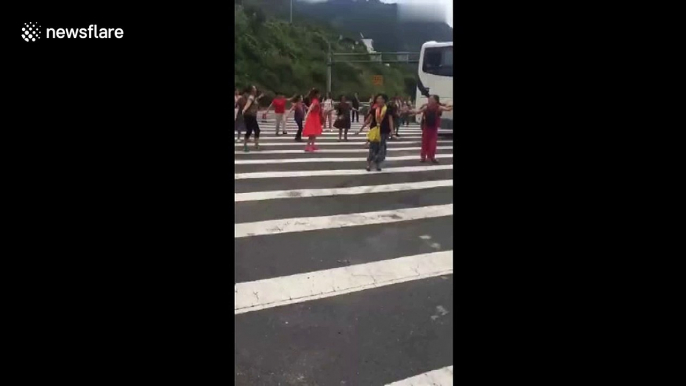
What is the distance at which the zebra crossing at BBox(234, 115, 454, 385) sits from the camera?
9.66ft

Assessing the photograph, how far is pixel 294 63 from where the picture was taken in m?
46.4

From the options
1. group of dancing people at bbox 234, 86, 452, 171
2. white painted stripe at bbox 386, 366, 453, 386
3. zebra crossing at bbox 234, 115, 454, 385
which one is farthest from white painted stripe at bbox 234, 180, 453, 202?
white painted stripe at bbox 386, 366, 453, 386

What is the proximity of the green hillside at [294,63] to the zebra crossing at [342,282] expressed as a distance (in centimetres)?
2821

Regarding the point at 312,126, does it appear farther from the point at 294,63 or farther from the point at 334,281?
the point at 294,63

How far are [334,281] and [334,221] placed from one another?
6.10 feet

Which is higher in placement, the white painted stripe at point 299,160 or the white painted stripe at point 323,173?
the white painted stripe at point 299,160

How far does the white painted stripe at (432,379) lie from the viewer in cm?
277

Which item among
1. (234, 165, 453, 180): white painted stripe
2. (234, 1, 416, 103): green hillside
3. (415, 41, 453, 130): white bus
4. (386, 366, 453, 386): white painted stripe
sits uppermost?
(234, 1, 416, 103): green hillside
